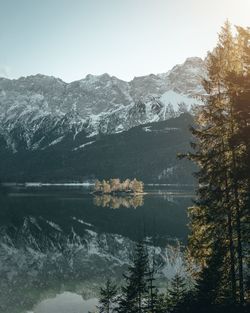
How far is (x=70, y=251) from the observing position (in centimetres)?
9625

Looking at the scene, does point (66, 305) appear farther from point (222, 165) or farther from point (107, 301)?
point (222, 165)

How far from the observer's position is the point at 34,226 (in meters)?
136

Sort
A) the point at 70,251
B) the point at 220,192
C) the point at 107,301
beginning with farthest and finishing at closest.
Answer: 1. the point at 70,251
2. the point at 107,301
3. the point at 220,192

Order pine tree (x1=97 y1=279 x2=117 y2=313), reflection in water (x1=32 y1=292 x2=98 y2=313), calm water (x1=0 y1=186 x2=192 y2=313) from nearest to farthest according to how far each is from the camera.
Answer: pine tree (x1=97 y1=279 x2=117 y2=313), reflection in water (x1=32 y1=292 x2=98 y2=313), calm water (x1=0 y1=186 x2=192 y2=313)

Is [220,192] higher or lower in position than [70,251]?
higher

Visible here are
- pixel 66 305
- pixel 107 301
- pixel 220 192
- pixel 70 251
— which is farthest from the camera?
pixel 70 251

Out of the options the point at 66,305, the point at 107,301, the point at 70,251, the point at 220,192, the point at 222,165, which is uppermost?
the point at 222,165

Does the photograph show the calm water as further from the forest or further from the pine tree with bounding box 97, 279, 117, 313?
the forest

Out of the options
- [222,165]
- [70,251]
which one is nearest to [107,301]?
[222,165]

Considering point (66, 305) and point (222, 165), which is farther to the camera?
point (66, 305)

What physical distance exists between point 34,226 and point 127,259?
59215 mm

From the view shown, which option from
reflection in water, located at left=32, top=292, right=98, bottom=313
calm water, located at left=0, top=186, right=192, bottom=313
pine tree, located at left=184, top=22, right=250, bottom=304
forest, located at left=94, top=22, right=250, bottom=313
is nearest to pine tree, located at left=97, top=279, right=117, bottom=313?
reflection in water, located at left=32, top=292, right=98, bottom=313

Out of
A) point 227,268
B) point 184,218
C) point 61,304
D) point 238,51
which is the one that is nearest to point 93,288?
point 61,304

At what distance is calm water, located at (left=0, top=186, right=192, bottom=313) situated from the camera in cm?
5938
